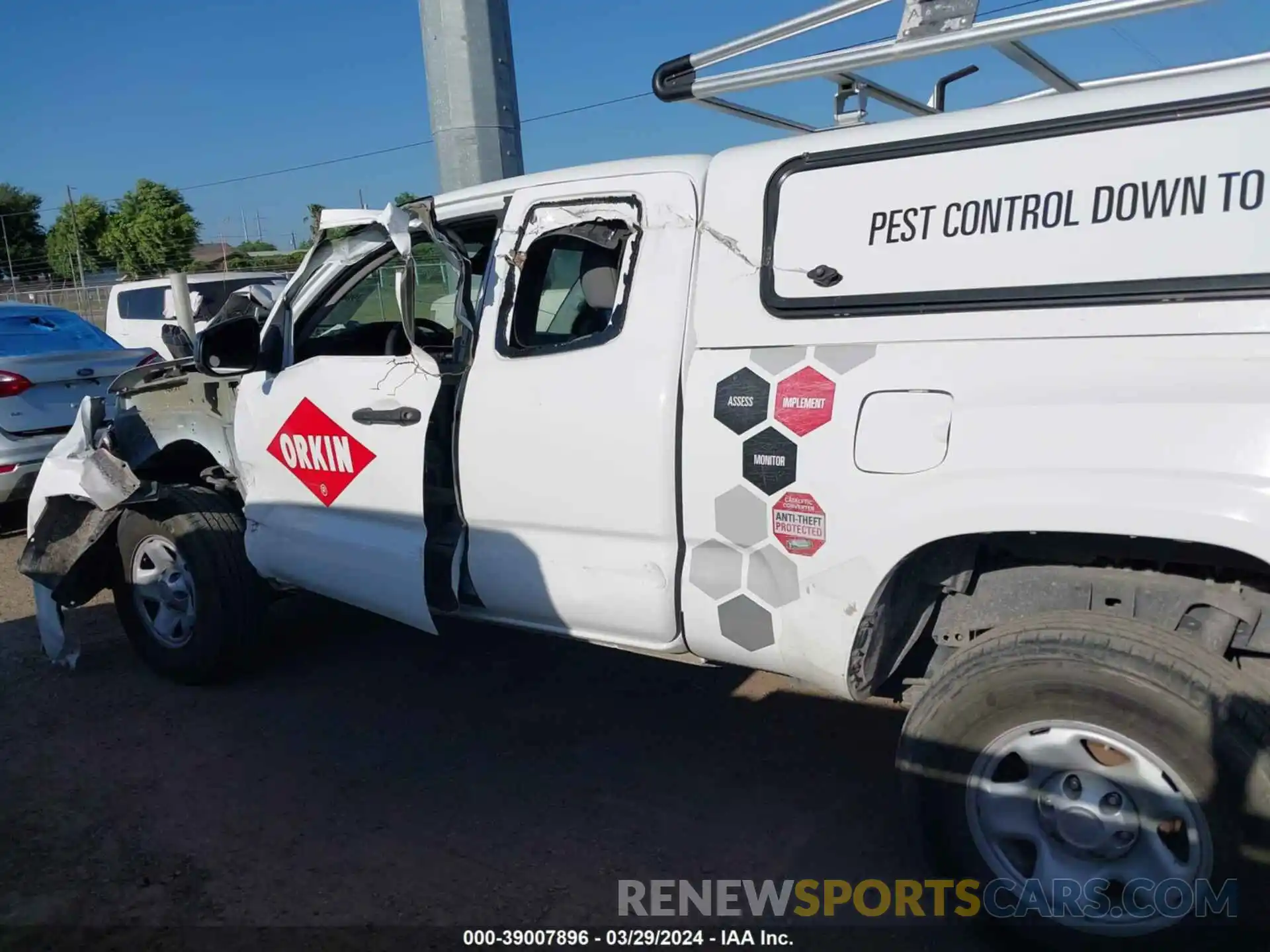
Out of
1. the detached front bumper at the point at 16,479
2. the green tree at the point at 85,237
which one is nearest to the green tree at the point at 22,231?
the green tree at the point at 85,237

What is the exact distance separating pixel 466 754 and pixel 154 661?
176 cm

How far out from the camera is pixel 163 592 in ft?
15.2

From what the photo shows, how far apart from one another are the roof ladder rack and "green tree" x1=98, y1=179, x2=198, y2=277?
50314mm

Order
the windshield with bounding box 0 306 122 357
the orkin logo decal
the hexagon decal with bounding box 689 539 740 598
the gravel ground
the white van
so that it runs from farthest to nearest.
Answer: the white van, the windshield with bounding box 0 306 122 357, the orkin logo decal, the gravel ground, the hexagon decal with bounding box 689 539 740 598

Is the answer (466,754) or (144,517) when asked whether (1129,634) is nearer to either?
(466,754)

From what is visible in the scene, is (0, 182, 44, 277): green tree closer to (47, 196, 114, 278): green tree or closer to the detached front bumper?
(47, 196, 114, 278): green tree

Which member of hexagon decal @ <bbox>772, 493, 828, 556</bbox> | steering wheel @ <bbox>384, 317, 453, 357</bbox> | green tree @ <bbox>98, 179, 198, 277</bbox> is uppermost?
green tree @ <bbox>98, 179, 198, 277</bbox>

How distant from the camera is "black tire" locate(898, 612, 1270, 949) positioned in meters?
2.25

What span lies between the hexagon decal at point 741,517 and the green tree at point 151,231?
50724 millimetres

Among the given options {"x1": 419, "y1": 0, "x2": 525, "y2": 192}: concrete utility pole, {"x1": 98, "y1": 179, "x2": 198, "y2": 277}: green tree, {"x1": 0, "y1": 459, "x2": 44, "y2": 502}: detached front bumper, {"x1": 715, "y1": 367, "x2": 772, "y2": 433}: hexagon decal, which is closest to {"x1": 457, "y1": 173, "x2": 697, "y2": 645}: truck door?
{"x1": 715, "y1": 367, "x2": 772, "y2": 433}: hexagon decal

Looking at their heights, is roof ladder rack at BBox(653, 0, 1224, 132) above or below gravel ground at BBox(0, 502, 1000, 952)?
above

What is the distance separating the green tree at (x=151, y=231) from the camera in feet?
162

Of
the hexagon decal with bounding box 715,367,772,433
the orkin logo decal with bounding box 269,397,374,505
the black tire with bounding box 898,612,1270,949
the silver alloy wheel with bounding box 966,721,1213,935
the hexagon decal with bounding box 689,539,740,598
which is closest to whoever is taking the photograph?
the black tire with bounding box 898,612,1270,949

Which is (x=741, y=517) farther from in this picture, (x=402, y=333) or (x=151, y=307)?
(x=151, y=307)
